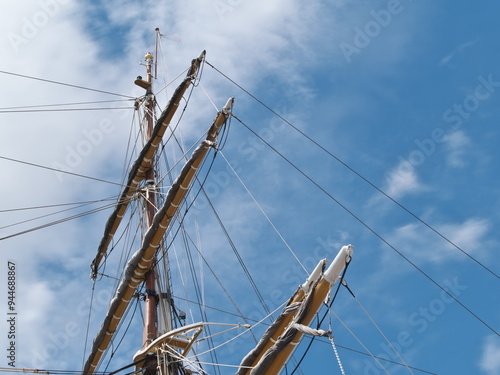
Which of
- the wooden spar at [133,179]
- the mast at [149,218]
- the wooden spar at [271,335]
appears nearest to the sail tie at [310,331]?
the wooden spar at [271,335]

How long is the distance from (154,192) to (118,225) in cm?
204

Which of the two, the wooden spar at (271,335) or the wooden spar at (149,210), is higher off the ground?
the wooden spar at (149,210)

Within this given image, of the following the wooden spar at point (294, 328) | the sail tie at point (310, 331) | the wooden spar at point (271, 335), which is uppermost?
the wooden spar at point (271, 335)

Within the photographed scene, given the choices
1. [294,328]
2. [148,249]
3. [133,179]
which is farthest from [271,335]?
[133,179]

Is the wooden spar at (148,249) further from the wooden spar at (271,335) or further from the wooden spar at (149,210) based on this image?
the wooden spar at (271,335)

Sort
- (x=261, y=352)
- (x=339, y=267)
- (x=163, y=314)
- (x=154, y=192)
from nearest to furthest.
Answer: (x=339, y=267)
(x=261, y=352)
(x=163, y=314)
(x=154, y=192)

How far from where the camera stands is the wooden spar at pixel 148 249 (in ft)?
66.4

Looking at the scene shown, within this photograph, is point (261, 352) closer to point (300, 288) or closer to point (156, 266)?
point (300, 288)

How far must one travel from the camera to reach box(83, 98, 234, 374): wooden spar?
20.2 m

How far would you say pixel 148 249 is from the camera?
21.3 m

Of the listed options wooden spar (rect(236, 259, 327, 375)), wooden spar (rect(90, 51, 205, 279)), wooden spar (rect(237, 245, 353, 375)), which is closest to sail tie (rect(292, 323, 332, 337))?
wooden spar (rect(237, 245, 353, 375))

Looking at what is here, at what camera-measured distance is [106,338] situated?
22203 millimetres

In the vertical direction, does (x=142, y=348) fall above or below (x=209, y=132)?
below

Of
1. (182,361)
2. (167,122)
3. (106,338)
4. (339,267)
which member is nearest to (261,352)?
(339,267)
